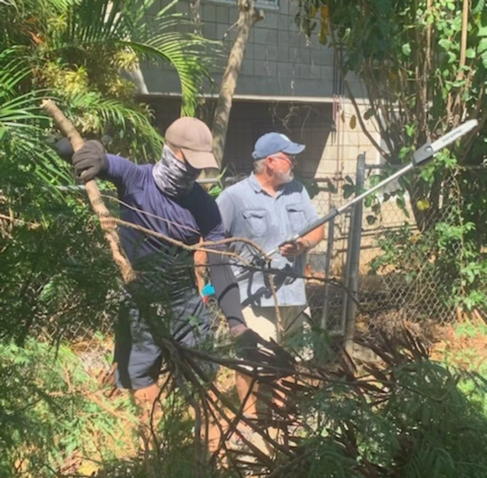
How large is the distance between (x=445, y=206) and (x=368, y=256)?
Answer: 0.82 meters

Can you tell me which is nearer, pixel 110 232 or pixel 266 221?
pixel 110 232

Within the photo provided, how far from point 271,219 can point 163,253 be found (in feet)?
8.72

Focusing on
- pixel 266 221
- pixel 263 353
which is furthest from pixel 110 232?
pixel 266 221

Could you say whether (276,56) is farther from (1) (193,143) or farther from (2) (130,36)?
(1) (193,143)

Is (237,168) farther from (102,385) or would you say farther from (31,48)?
(102,385)

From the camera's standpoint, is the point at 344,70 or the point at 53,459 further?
the point at 344,70

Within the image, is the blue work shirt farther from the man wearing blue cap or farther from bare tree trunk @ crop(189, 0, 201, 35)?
bare tree trunk @ crop(189, 0, 201, 35)

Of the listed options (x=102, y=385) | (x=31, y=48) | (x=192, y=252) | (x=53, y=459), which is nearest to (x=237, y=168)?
(x=31, y=48)

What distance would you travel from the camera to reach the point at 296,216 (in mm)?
4688

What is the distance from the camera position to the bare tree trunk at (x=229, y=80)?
731cm

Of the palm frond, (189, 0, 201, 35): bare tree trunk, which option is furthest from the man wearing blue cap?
(189, 0, 201, 35): bare tree trunk

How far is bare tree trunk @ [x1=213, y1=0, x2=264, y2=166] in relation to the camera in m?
7.31

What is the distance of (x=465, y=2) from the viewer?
5.15 m

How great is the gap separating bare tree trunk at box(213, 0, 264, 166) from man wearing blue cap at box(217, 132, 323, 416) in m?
2.60
